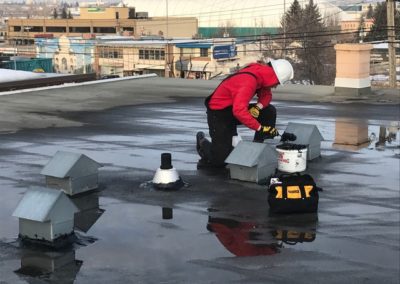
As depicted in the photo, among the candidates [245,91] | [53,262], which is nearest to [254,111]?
[245,91]

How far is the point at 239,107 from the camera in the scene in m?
6.72

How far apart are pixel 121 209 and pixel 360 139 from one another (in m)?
4.48

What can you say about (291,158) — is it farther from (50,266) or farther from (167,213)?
(50,266)

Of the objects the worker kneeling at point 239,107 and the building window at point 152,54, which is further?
the building window at point 152,54

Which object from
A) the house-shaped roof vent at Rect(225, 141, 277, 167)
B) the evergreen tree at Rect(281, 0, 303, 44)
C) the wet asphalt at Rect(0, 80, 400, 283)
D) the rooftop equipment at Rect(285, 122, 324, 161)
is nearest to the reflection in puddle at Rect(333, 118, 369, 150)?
the wet asphalt at Rect(0, 80, 400, 283)

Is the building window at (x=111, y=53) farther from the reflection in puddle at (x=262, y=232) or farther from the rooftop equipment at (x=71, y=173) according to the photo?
the reflection in puddle at (x=262, y=232)

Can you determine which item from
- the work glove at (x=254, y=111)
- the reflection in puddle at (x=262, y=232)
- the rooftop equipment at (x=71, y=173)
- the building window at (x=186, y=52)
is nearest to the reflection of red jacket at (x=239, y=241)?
the reflection in puddle at (x=262, y=232)

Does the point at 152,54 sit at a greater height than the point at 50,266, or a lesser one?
greater

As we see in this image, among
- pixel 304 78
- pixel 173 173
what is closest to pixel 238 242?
pixel 173 173

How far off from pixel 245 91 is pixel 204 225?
6.76 feet

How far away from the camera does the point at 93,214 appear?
18.2ft

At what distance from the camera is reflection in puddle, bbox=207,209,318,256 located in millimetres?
4602

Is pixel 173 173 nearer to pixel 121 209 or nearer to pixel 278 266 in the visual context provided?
pixel 121 209

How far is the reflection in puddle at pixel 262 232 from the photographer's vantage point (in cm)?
460
